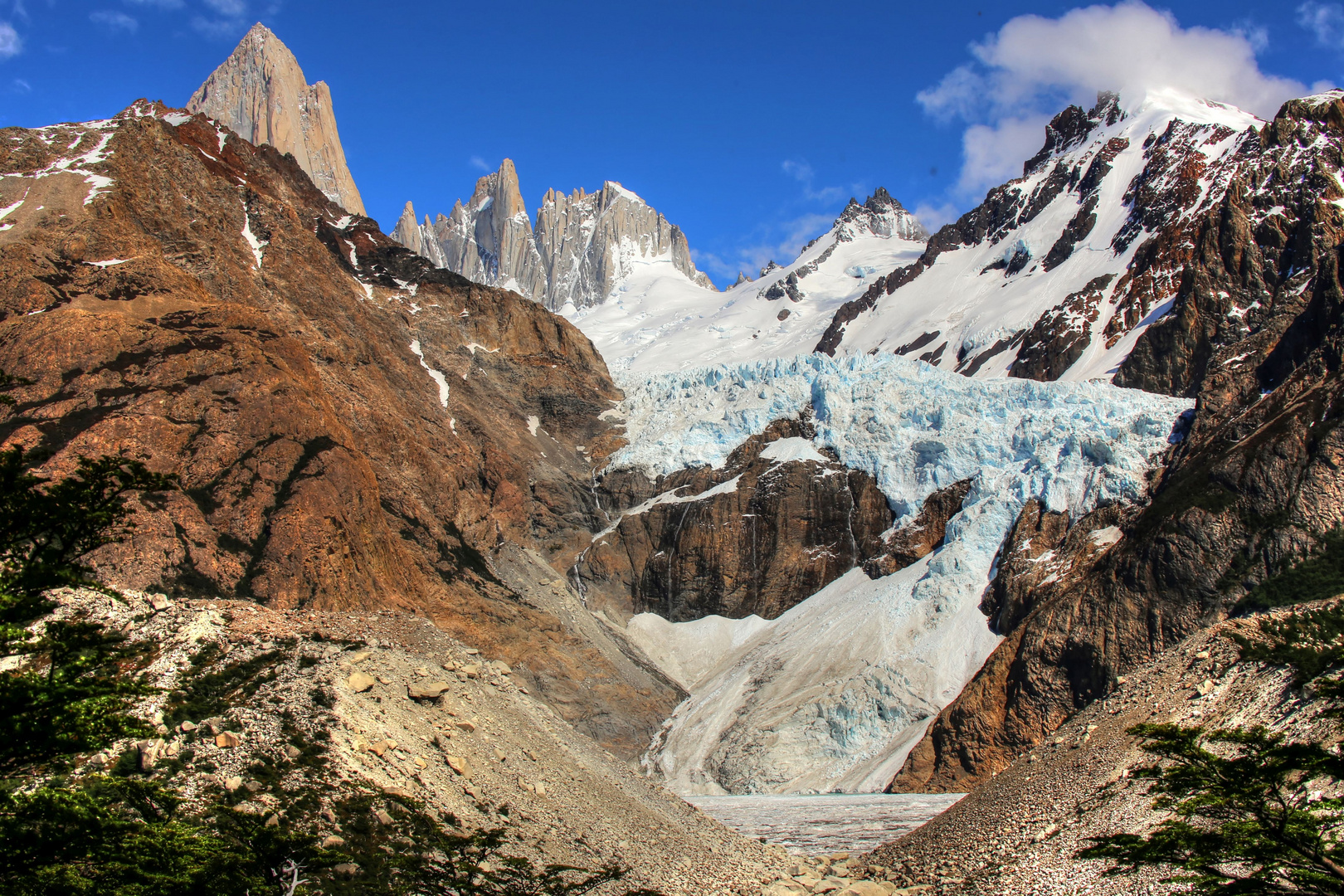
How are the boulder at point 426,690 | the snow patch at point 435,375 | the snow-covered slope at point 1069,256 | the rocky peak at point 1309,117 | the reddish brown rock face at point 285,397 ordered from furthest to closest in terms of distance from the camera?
the snow-covered slope at point 1069,256
the rocky peak at point 1309,117
the snow patch at point 435,375
the reddish brown rock face at point 285,397
the boulder at point 426,690

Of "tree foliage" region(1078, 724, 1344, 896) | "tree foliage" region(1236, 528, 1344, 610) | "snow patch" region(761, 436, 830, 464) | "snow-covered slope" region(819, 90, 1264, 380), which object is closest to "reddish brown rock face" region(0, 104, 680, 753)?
"snow patch" region(761, 436, 830, 464)

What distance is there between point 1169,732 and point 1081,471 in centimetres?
6253

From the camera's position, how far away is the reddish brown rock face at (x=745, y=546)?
85.3m

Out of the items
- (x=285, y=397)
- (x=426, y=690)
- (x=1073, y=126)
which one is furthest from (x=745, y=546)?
(x=1073, y=126)

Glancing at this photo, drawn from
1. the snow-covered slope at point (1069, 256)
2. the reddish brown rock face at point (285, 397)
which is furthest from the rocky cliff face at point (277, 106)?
the snow-covered slope at point (1069, 256)

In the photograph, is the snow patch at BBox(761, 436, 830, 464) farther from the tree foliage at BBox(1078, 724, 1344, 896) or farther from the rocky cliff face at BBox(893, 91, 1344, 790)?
the tree foliage at BBox(1078, 724, 1344, 896)

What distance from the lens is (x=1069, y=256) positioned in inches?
5187

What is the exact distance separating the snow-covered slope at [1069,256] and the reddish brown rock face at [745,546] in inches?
1379

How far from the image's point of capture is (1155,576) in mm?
56250

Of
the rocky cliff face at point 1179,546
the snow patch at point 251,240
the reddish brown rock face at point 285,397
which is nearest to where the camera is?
the reddish brown rock face at point 285,397

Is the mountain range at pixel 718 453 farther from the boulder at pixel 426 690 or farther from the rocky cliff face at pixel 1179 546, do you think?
the boulder at pixel 426 690

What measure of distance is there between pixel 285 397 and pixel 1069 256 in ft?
376

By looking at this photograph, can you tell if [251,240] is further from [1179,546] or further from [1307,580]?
[1307,580]

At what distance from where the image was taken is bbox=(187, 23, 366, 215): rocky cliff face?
186 metres
